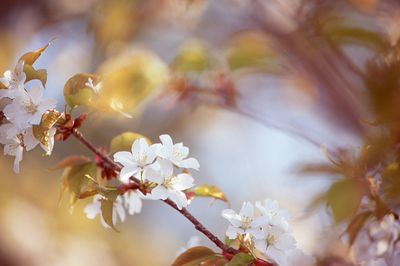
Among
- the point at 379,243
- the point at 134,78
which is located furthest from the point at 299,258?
the point at 134,78

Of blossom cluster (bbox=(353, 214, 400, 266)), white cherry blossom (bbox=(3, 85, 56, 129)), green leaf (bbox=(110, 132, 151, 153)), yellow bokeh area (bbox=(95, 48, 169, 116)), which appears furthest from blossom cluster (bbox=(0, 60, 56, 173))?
blossom cluster (bbox=(353, 214, 400, 266))

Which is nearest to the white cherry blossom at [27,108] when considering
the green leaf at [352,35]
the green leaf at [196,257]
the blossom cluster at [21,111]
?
the blossom cluster at [21,111]

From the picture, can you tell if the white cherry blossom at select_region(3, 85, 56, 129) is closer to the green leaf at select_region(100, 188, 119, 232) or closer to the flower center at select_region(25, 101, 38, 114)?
the flower center at select_region(25, 101, 38, 114)

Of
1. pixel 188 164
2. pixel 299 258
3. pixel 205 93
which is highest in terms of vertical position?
pixel 205 93

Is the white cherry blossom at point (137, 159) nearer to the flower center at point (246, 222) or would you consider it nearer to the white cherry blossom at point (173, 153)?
the white cherry blossom at point (173, 153)

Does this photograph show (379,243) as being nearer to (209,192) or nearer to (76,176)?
(209,192)

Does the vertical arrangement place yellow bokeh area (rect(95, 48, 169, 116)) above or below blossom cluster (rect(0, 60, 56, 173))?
above
